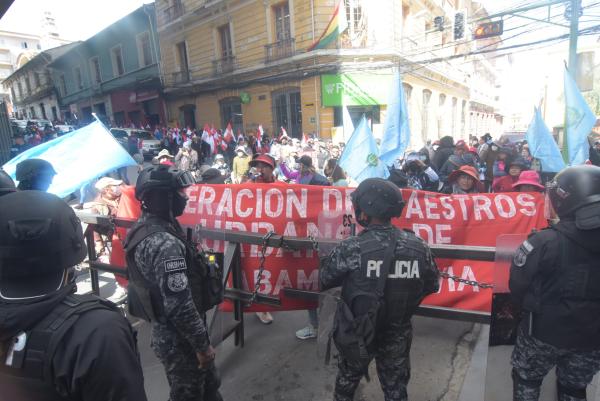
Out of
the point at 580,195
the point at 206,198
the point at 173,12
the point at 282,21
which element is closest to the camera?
the point at 580,195

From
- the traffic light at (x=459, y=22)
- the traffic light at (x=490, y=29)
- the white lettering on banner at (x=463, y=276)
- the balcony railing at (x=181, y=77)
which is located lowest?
the white lettering on banner at (x=463, y=276)

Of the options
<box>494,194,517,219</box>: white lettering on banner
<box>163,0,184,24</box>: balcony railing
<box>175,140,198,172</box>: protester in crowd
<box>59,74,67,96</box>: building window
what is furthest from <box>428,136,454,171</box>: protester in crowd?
<box>59,74,67,96</box>: building window

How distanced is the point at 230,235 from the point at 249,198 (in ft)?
1.79

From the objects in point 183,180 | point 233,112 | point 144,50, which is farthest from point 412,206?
point 144,50

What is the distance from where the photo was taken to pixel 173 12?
2370 centimetres

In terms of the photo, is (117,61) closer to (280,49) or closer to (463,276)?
(280,49)

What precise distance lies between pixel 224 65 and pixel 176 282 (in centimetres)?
2129

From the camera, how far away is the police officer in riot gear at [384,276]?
200 cm

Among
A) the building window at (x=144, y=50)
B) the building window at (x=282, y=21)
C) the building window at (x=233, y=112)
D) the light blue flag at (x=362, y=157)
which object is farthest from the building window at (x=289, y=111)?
the building window at (x=144, y=50)

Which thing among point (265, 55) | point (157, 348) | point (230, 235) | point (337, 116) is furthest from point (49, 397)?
point (265, 55)

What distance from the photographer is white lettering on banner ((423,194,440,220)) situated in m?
3.12

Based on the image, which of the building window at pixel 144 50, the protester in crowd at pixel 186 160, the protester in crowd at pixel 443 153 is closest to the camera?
the protester in crowd at pixel 443 153

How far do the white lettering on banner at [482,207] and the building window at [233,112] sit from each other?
18985 millimetres

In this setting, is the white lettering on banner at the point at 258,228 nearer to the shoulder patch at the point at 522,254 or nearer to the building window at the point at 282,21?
the shoulder patch at the point at 522,254
